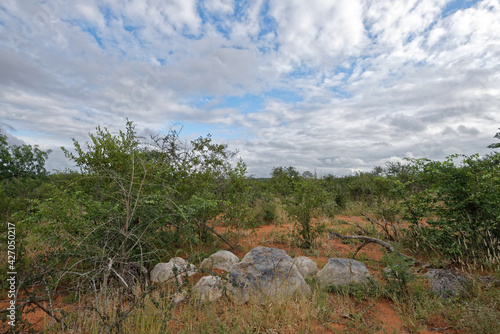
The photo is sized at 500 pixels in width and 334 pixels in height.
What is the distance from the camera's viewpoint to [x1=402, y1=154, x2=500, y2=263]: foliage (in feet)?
15.5

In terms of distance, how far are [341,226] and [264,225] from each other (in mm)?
3128

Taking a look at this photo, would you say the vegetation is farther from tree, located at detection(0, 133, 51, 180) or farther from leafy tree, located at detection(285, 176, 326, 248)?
tree, located at detection(0, 133, 51, 180)

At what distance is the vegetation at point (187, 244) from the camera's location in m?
2.97

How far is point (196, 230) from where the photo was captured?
6.67 metres

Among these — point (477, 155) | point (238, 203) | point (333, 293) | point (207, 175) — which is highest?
point (477, 155)

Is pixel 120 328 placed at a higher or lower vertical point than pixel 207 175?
lower

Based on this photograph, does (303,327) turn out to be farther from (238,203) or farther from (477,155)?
(477,155)

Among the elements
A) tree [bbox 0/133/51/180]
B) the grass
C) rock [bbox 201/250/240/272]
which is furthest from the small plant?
tree [bbox 0/133/51/180]

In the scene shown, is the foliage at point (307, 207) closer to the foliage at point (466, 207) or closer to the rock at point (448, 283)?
the foliage at point (466, 207)

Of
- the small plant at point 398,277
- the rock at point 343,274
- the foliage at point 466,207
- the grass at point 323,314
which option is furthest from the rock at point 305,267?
the foliage at point 466,207

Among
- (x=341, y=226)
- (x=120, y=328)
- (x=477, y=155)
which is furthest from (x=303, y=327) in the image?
(x=341, y=226)

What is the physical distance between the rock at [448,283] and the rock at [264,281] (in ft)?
7.12

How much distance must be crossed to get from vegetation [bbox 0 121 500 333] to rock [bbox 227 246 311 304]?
0.63ft

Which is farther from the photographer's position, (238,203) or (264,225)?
(264,225)
